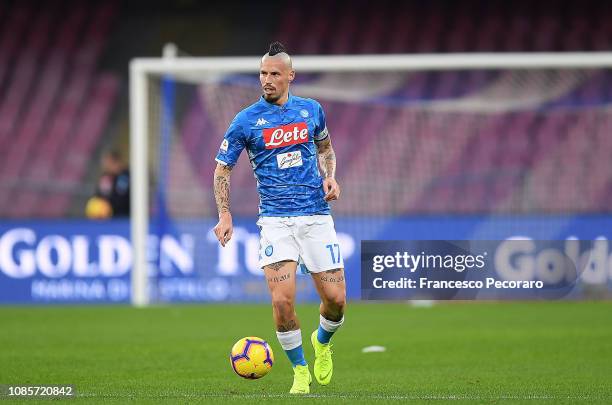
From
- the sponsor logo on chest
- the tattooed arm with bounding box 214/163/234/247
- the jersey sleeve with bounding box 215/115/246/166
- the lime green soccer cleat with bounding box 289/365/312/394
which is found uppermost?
the jersey sleeve with bounding box 215/115/246/166

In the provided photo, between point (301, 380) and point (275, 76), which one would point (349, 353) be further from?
point (275, 76)

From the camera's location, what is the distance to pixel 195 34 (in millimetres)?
23984

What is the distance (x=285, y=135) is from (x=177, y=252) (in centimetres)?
965

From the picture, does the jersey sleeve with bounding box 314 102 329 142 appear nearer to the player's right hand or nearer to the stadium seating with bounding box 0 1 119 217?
the player's right hand

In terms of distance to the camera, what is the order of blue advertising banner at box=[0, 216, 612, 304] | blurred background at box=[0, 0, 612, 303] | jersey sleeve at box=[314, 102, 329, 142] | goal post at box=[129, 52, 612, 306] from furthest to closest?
1. blurred background at box=[0, 0, 612, 303]
2. blue advertising banner at box=[0, 216, 612, 304]
3. goal post at box=[129, 52, 612, 306]
4. jersey sleeve at box=[314, 102, 329, 142]

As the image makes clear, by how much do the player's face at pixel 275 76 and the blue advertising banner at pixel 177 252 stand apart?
336 inches

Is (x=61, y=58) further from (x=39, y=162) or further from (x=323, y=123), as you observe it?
(x=323, y=123)

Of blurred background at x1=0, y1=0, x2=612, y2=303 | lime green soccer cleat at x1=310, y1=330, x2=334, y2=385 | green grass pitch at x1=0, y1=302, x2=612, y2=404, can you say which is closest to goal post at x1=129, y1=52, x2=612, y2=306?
blurred background at x1=0, y1=0, x2=612, y2=303

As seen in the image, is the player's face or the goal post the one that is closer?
the player's face

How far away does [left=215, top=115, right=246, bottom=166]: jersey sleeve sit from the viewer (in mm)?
7520

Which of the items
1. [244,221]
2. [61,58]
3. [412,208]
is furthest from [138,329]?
[61,58]

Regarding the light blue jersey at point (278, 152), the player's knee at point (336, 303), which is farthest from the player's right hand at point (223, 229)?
the player's knee at point (336, 303)

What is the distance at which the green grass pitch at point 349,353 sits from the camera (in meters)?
7.54

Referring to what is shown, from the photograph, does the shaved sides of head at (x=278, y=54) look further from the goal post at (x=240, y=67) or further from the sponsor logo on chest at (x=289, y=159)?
the goal post at (x=240, y=67)
